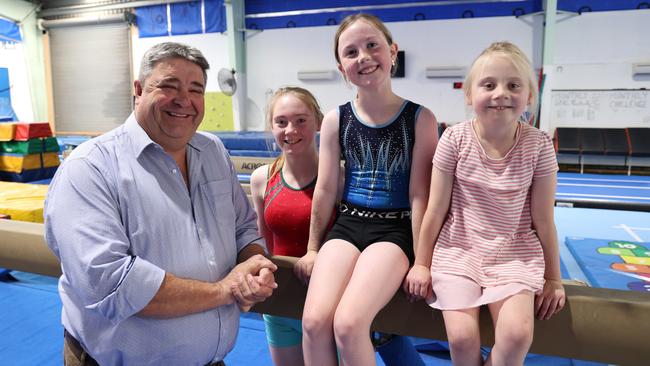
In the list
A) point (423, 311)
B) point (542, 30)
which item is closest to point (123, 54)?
point (542, 30)

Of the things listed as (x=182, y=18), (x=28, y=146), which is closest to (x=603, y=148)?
(x=182, y=18)

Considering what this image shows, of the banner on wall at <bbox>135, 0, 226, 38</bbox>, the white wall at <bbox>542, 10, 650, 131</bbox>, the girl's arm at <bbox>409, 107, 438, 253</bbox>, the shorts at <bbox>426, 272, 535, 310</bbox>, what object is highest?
the banner on wall at <bbox>135, 0, 226, 38</bbox>

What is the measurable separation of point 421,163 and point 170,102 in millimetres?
835

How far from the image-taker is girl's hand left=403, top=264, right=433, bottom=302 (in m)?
1.33

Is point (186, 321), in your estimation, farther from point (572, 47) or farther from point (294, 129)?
point (572, 47)

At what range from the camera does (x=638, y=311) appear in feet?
3.97

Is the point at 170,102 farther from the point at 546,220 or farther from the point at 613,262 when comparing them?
the point at 613,262

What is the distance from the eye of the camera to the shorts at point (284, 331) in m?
1.83

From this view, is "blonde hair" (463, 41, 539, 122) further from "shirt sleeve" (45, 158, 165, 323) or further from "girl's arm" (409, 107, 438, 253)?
"shirt sleeve" (45, 158, 165, 323)

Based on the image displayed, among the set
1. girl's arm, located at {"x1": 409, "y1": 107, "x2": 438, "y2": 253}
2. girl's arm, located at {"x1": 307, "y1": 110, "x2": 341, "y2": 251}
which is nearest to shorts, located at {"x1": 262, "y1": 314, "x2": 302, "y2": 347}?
girl's arm, located at {"x1": 307, "y1": 110, "x2": 341, "y2": 251}

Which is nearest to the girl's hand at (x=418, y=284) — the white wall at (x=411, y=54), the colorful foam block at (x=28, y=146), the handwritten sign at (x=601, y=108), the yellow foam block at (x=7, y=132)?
the white wall at (x=411, y=54)

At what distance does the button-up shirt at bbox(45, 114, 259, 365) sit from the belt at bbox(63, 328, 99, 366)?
4cm

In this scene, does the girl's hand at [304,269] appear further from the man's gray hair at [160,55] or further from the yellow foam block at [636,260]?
the yellow foam block at [636,260]

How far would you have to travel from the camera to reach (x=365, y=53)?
60.9 inches
